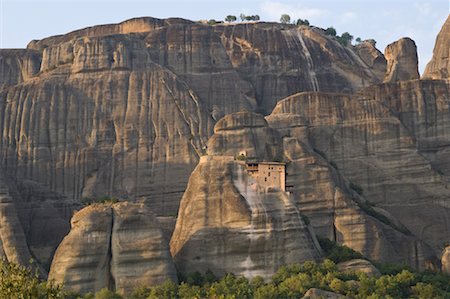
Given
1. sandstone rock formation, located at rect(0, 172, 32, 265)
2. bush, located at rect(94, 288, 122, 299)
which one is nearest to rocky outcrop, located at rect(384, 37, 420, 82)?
sandstone rock formation, located at rect(0, 172, 32, 265)

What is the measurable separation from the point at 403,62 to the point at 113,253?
45220 mm

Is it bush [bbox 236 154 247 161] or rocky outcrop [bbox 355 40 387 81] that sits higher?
rocky outcrop [bbox 355 40 387 81]

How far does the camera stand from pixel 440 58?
94.9 metres

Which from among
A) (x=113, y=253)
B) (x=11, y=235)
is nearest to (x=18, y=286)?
(x=113, y=253)

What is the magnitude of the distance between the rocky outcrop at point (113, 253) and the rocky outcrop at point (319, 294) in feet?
25.7

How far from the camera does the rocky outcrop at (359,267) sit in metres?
65.1

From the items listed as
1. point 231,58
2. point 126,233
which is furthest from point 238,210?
point 231,58

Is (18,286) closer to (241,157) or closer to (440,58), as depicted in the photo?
(241,157)

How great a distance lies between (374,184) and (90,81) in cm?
2541

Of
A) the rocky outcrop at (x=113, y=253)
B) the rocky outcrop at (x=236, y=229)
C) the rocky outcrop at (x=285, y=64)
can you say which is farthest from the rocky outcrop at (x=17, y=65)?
the rocky outcrop at (x=113, y=253)

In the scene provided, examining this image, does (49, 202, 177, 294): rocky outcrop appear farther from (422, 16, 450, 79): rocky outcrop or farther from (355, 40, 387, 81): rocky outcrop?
(355, 40, 387, 81): rocky outcrop

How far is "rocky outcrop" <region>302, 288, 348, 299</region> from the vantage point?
5977 cm

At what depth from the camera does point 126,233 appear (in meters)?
61.7

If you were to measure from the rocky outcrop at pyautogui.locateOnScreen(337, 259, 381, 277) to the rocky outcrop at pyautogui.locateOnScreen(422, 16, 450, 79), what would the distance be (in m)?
31.3
